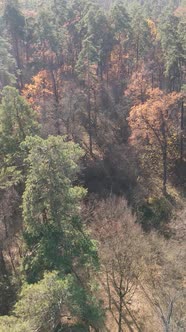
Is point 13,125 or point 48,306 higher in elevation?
point 13,125

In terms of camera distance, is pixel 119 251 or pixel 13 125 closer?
pixel 119 251

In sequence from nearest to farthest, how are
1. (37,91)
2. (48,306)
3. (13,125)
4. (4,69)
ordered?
(48,306), (13,125), (4,69), (37,91)

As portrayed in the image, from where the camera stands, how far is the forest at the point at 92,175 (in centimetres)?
1953

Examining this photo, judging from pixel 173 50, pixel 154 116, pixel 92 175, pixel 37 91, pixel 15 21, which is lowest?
pixel 92 175

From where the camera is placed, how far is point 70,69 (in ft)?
165

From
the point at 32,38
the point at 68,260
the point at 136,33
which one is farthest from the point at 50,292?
the point at 32,38

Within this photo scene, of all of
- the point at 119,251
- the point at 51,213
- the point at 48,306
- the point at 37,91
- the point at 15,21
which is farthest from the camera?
the point at 15,21

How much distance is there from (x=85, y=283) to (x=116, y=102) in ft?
92.9

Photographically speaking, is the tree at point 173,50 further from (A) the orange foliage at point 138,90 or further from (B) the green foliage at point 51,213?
(B) the green foliage at point 51,213

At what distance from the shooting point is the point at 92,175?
37969 millimetres

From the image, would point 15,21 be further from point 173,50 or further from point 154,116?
point 154,116

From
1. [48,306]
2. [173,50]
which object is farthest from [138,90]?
[48,306]

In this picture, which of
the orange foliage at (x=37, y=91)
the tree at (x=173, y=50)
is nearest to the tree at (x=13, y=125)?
the orange foliage at (x=37, y=91)

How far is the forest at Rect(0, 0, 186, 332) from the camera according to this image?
19.5 m
